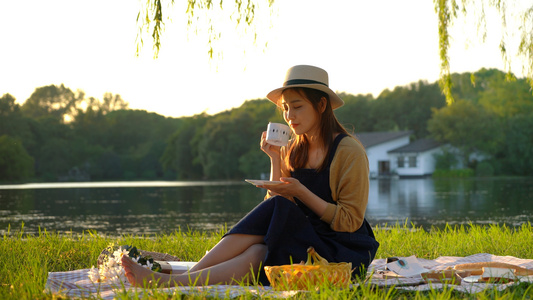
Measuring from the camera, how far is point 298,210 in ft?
10.7

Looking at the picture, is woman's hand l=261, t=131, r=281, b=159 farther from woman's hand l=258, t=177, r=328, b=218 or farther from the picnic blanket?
the picnic blanket

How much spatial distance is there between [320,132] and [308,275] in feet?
2.93

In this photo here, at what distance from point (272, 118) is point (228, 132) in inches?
175

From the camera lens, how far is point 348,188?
3.35m

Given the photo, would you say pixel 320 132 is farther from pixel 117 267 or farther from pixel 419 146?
pixel 419 146

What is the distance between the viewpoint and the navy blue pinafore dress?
324 cm

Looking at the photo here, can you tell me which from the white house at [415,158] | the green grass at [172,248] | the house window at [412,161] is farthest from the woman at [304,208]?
the house window at [412,161]

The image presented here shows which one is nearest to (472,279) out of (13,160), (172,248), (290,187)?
(290,187)

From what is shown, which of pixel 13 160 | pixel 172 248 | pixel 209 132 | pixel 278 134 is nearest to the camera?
pixel 278 134

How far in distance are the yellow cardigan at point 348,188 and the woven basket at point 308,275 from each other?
332 mm

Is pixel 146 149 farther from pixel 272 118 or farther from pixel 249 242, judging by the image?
pixel 249 242

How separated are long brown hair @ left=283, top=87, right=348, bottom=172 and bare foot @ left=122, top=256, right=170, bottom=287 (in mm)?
1007

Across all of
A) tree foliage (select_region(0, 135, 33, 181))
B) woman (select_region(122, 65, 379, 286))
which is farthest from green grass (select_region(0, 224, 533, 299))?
tree foliage (select_region(0, 135, 33, 181))

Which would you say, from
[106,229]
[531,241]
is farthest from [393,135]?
[531,241]
